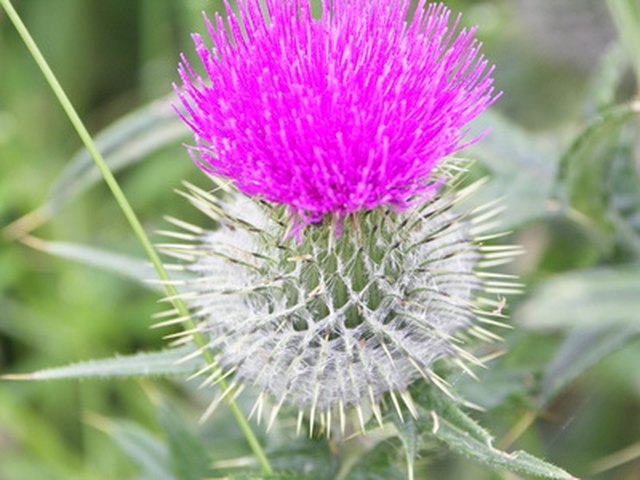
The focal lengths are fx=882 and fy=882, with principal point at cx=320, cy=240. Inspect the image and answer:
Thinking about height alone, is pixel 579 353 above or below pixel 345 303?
below

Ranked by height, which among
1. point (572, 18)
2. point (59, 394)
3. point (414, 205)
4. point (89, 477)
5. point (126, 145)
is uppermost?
point (572, 18)

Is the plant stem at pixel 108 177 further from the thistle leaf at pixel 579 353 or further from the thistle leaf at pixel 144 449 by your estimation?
the thistle leaf at pixel 579 353

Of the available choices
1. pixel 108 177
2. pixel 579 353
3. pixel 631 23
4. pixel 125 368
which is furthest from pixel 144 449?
pixel 631 23

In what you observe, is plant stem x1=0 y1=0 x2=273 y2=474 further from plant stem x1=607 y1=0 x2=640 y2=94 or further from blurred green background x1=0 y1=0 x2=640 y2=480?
plant stem x1=607 y1=0 x2=640 y2=94

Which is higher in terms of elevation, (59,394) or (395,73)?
(395,73)

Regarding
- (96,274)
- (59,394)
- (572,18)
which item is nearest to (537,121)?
(572,18)

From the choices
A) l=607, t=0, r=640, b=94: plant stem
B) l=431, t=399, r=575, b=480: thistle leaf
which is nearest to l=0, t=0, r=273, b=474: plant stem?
l=431, t=399, r=575, b=480: thistle leaf

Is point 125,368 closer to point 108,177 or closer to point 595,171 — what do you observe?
point 108,177

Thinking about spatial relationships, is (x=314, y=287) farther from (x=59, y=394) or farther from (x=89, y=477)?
(x=59, y=394)
